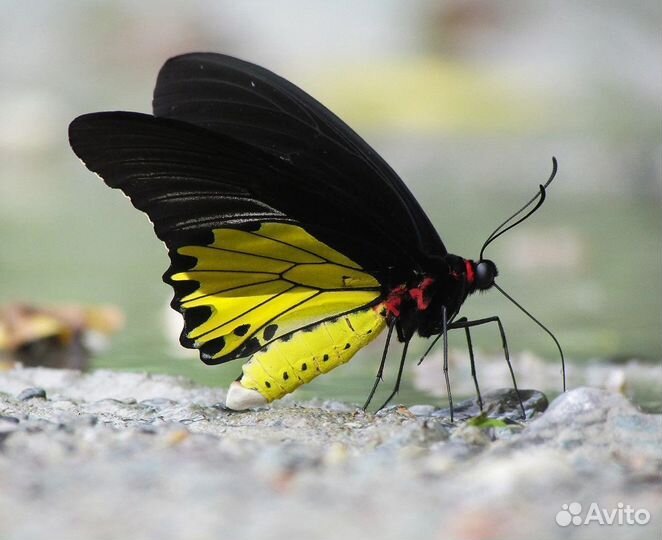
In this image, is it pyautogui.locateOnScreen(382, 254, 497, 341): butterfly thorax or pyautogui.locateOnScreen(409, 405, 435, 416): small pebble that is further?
pyautogui.locateOnScreen(409, 405, 435, 416): small pebble

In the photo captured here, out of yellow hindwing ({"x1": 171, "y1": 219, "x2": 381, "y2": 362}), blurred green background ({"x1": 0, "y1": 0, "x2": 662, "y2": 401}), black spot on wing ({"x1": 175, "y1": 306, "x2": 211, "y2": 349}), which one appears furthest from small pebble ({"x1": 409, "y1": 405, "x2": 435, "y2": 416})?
blurred green background ({"x1": 0, "y1": 0, "x2": 662, "y2": 401})

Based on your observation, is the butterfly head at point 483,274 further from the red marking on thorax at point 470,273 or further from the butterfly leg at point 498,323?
the butterfly leg at point 498,323

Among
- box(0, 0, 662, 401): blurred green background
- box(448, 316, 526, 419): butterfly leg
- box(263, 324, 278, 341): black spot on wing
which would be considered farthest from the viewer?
box(0, 0, 662, 401): blurred green background

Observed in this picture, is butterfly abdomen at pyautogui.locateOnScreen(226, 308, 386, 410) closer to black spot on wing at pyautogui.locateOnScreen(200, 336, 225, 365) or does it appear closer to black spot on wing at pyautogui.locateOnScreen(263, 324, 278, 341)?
black spot on wing at pyautogui.locateOnScreen(263, 324, 278, 341)

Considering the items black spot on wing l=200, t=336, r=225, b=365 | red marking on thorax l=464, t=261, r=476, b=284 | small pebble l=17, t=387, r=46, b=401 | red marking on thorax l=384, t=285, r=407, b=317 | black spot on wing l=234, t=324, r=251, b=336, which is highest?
red marking on thorax l=464, t=261, r=476, b=284

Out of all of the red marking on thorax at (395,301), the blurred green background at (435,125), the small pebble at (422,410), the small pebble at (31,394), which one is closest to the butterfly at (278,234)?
the red marking on thorax at (395,301)

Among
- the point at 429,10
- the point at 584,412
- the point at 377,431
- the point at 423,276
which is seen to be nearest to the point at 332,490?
the point at 377,431

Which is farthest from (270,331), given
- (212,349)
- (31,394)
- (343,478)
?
(343,478)

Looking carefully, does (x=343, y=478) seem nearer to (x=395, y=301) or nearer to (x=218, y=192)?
(x=395, y=301)
